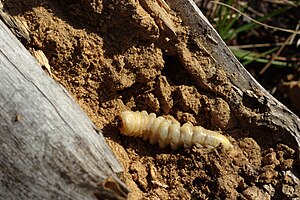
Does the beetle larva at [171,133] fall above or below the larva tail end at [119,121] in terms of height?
below

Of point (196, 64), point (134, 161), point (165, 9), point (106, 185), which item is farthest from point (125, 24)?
point (106, 185)

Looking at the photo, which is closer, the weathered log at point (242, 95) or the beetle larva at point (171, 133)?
the beetle larva at point (171, 133)

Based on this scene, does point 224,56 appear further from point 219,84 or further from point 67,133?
point 67,133

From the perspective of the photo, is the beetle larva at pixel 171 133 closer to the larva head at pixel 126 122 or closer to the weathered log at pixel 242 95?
the larva head at pixel 126 122

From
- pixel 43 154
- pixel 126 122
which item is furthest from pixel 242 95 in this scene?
pixel 43 154

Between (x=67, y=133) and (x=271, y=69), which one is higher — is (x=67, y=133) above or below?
above

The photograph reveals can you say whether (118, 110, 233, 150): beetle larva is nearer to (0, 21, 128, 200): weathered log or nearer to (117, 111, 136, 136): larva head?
(117, 111, 136, 136): larva head

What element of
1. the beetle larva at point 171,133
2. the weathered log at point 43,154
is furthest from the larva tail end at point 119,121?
the weathered log at point 43,154
